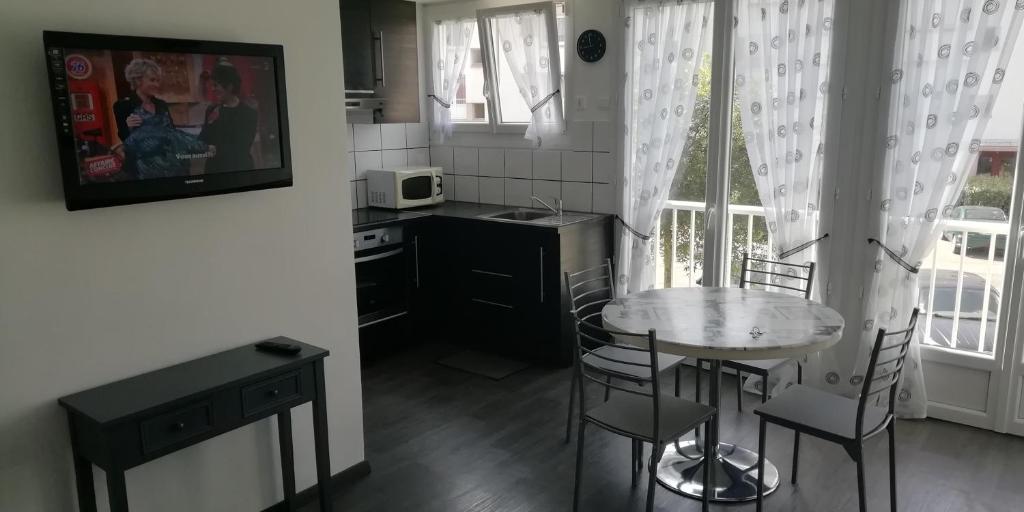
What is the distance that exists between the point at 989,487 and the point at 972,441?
483mm

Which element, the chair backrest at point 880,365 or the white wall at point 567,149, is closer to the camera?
the chair backrest at point 880,365

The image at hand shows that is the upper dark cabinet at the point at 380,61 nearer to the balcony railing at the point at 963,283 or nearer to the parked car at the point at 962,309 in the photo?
the balcony railing at the point at 963,283

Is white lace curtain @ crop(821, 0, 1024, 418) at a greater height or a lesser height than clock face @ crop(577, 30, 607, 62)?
lesser

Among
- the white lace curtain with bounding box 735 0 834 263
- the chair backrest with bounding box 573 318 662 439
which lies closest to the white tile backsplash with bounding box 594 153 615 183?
the white lace curtain with bounding box 735 0 834 263

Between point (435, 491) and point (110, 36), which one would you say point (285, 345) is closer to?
point (435, 491)

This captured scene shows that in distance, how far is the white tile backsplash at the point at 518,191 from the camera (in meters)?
5.20

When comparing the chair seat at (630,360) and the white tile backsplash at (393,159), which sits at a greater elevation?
the white tile backsplash at (393,159)

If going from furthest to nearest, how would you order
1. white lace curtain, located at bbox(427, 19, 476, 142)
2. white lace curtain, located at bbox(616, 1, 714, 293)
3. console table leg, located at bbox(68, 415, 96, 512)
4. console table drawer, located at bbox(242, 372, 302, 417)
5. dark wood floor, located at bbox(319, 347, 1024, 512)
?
1. white lace curtain, located at bbox(427, 19, 476, 142)
2. white lace curtain, located at bbox(616, 1, 714, 293)
3. dark wood floor, located at bbox(319, 347, 1024, 512)
4. console table drawer, located at bbox(242, 372, 302, 417)
5. console table leg, located at bbox(68, 415, 96, 512)

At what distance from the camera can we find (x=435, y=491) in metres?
3.15

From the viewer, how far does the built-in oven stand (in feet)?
15.1

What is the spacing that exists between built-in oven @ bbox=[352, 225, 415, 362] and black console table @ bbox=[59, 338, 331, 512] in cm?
185

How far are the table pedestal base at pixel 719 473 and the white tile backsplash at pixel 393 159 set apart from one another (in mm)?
3002

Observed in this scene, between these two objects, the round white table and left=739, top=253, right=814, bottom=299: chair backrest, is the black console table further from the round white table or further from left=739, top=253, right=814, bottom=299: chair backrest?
left=739, top=253, right=814, bottom=299: chair backrest

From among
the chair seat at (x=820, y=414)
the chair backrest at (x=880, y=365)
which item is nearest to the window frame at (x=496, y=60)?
the chair seat at (x=820, y=414)
